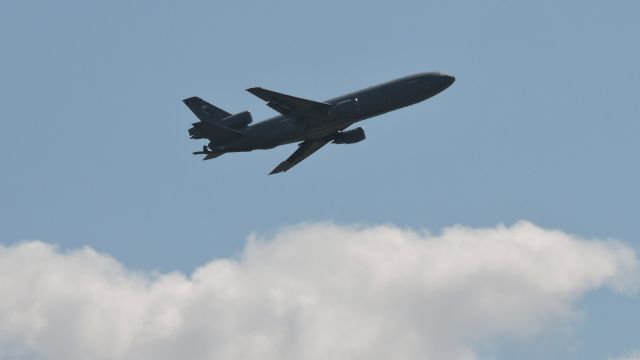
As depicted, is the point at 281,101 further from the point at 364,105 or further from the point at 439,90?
the point at 439,90

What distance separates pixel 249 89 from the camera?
98375mm

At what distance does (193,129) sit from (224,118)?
419 cm

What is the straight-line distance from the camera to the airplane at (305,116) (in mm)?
100625

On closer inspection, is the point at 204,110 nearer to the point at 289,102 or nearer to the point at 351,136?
the point at 289,102

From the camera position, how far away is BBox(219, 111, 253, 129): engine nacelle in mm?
103562

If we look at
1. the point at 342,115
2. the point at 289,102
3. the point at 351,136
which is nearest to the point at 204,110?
the point at 289,102

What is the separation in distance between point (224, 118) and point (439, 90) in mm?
19614

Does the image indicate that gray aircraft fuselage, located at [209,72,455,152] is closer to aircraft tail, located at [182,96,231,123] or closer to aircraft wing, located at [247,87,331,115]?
aircraft wing, located at [247,87,331,115]

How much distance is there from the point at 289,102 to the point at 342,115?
475 cm

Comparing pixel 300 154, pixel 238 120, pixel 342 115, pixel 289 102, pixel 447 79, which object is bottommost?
pixel 342 115

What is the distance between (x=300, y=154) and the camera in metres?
111

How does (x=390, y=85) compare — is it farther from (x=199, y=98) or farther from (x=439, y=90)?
(x=199, y=98)

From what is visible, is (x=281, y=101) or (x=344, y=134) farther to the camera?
(x=344, y=134)

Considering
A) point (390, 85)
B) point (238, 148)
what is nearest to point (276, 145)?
point (238, 148)
